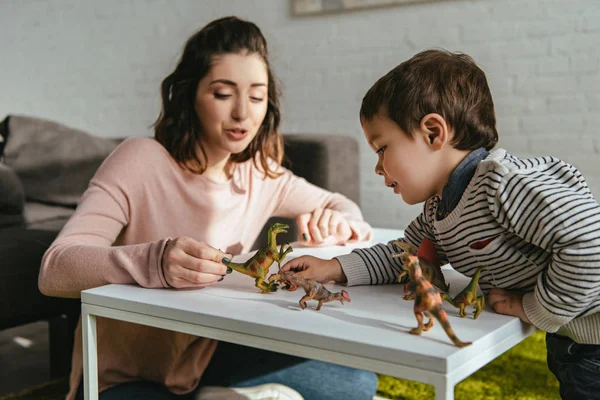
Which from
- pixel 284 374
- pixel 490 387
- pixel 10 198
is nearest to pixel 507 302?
pixel 284 374

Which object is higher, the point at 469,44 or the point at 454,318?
the point at 469,44

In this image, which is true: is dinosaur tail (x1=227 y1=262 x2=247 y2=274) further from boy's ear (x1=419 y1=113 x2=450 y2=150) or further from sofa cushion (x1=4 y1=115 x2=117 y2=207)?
sofa cushion (x1=4 y1=115 x2=117 y2=207)

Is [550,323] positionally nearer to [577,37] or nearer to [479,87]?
[479,87]

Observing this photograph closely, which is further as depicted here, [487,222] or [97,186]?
[97,186]

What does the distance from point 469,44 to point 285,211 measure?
1807 mm

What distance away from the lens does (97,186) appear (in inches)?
51.2

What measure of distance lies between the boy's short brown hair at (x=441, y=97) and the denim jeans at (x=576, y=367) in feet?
1.08

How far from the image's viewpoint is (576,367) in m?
1.00

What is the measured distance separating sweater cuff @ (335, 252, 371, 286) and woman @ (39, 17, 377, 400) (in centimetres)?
32

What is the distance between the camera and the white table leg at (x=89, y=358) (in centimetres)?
99

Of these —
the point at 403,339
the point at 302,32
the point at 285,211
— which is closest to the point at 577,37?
the point at 302,32

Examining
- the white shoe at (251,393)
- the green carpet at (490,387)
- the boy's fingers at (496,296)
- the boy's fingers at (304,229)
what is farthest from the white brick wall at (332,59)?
the boy's fingers at (496,296)

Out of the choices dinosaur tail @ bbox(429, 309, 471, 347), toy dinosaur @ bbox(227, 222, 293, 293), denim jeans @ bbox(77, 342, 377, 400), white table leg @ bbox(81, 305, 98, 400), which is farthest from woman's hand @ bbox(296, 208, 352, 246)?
dinosaur tail @ bbox(429, 309, 471, 347)

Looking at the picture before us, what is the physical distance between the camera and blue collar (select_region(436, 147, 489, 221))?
3.19 ft
